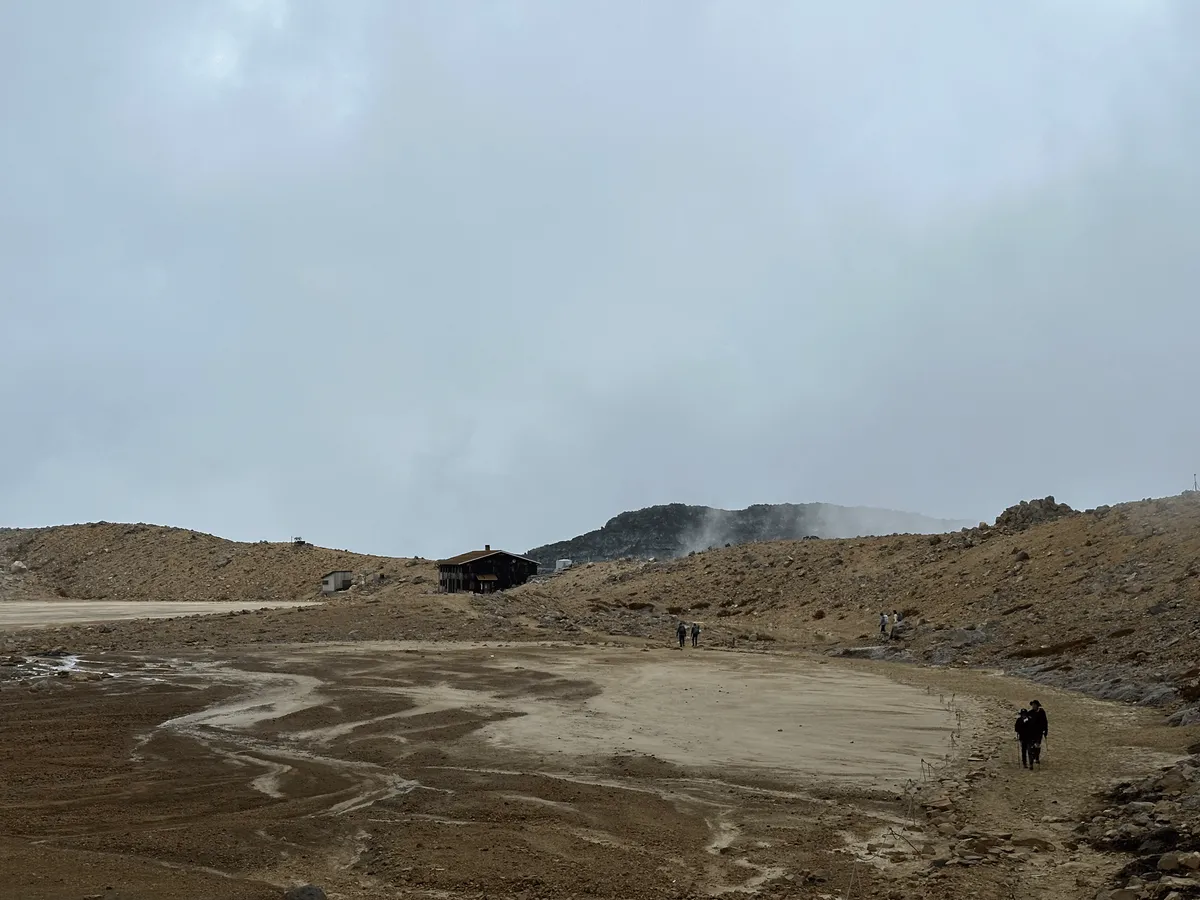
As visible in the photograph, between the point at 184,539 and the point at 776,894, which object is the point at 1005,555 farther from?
the point at 184,539

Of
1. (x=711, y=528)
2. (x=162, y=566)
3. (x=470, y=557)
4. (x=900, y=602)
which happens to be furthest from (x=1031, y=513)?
(x=711, y=528)

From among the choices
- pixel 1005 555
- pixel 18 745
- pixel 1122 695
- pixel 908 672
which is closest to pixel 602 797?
pixel 18 745

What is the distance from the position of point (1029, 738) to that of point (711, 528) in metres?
168

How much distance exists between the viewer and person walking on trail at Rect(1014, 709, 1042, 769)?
66.1ft

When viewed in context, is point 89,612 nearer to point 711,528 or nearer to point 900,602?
point 900,602

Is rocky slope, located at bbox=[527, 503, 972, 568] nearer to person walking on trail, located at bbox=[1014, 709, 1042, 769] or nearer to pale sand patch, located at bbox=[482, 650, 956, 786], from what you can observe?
pale sand patch, located at bbox=[482, 650, 956, 786]

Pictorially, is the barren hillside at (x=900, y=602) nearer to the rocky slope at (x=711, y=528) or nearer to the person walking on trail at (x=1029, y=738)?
the person walking on trail at (x=1029, y=738)

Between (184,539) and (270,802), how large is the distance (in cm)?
9861

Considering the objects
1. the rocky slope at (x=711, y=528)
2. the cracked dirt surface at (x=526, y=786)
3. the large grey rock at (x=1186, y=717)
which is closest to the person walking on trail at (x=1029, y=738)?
the cracked dirt surface at (x=526, y=786)

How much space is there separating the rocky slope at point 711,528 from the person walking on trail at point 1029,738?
135843 mm

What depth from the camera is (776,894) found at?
41.2ft

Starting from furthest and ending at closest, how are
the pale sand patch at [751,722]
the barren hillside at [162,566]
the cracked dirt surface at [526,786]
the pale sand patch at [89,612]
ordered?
the barren hillside at [162,566], the pale sand patch at [89,612], the pale sand patch at [751,722], the cracked dirt surface at [526,786]

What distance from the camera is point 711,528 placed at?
187625 mm

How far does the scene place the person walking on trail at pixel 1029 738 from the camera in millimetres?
20141
